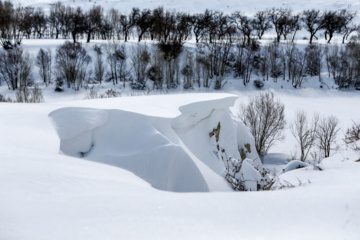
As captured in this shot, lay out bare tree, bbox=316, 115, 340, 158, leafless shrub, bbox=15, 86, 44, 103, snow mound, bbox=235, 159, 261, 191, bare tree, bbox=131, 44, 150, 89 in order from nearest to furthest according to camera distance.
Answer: snow mound, bbox=235, 159, 261, 191 → bare tree, bbox=316, 115, 340, 158 → leafless shrub, bbox=15, 86, 44, 103 → bare tree, bbox=131, 44, 150, 89

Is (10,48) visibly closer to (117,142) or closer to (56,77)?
(56,77)

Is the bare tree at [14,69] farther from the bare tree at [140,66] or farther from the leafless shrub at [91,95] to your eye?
the bare tree at [140,66]

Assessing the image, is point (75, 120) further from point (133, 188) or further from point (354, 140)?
point (354, 140)

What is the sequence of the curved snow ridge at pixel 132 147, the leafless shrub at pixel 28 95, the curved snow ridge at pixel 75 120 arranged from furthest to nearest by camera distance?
1. the leafless shrub at pixel 28 95
2. the curved snow ridge at pixel 75 120
3. the curved snow ridge at pixel 132 147

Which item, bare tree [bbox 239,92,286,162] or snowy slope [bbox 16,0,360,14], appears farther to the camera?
snowy slope [bbox 16,0,360,14]

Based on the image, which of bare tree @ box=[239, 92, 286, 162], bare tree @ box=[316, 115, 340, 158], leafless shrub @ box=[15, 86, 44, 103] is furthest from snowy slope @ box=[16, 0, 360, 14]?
bare tree @ box=[316, 115, 340, 158]

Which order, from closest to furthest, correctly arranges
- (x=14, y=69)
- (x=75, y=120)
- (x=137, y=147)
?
(x=137, y=147)
(x=75, y=120)
(x=14, y=69)

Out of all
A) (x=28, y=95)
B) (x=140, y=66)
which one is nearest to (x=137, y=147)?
(x=28, y=95)

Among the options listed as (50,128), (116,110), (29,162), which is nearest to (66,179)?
(29,162)

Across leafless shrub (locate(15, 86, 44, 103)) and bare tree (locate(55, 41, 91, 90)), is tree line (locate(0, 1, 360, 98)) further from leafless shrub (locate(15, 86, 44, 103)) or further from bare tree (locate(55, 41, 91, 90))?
leafless shrub (locate(15, 86, 44, 103))

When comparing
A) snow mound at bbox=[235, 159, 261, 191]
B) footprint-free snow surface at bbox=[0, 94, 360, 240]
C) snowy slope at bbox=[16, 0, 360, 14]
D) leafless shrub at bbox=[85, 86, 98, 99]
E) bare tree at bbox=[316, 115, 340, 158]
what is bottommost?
bare tree at bbox=[316, 115, 340, 158]

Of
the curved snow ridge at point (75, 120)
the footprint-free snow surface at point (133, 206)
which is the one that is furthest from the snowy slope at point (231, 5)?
the footprint-free snow surface at point (133, 206)

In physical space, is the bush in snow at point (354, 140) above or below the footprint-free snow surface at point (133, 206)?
below

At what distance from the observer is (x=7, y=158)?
12.4 feet
